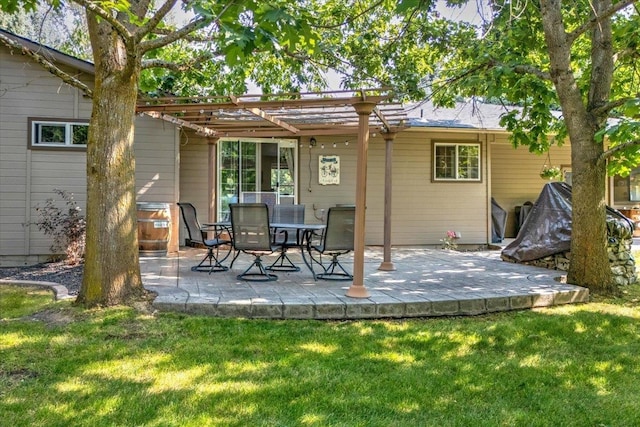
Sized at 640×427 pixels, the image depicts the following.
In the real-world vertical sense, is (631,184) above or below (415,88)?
below

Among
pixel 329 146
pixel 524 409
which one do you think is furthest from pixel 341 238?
pixel 329 146

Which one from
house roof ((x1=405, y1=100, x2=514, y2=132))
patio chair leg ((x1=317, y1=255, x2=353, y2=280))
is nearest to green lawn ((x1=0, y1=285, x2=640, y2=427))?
patio chair leg ((x1=317, y1=255, x2=353, y2=280))

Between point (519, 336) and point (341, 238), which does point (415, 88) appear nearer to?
point (341, 238)

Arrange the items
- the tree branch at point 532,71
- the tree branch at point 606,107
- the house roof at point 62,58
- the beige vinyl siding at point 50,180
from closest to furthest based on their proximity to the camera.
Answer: the tree branch at point 606,107 < the tree branch at point 532,71 < the house roof at point 62,58 < the beige vinyl siding at point 50,180

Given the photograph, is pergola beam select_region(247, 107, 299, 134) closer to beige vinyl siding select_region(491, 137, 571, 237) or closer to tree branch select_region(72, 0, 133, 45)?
tree branch select_region(72, 0, 133, 45)

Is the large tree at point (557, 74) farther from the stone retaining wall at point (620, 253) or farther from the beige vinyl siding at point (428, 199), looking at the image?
the beige vinyl siding at point (428, 199)

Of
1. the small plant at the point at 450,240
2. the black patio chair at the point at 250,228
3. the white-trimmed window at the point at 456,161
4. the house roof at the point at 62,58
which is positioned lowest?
the small plant at the point at 450,240

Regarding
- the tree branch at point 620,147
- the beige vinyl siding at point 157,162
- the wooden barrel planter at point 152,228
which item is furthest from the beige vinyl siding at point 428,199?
the tree branch at point 620,147

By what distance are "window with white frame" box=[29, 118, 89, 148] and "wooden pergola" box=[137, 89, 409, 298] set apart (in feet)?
5.43

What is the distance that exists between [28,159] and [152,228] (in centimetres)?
231

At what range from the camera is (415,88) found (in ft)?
24.9

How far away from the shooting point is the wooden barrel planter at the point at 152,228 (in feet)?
25.0

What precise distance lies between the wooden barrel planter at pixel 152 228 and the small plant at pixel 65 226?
84cm

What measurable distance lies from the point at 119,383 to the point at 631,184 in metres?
13.7
